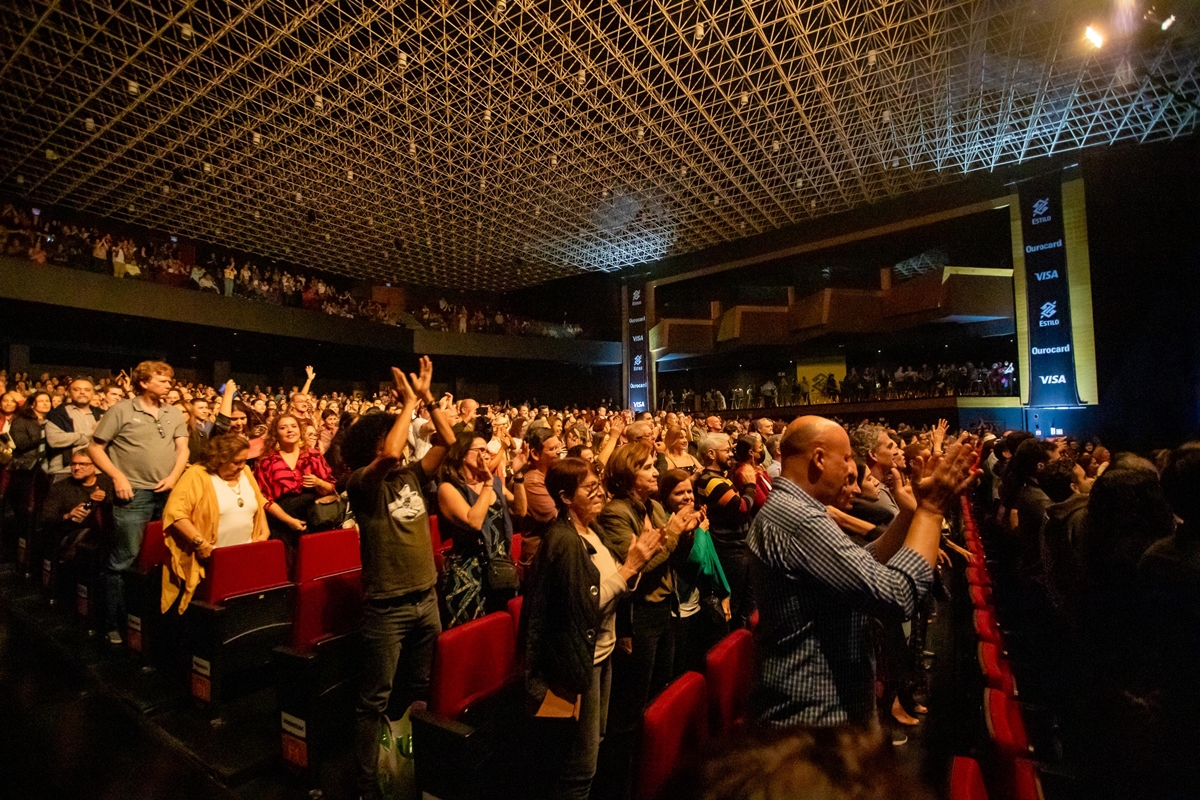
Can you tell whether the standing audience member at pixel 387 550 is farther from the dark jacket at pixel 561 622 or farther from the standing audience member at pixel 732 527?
the standing audience member at pixel 732 527

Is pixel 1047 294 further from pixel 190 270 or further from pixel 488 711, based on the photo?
pixel 190 270

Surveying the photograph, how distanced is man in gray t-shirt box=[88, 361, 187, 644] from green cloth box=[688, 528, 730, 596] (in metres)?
2.91

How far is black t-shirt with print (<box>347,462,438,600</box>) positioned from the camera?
83.7 inches

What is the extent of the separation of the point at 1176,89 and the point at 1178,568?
41.9ft

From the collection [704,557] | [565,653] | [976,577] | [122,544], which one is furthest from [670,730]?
[122,544]

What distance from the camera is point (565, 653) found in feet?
5.66

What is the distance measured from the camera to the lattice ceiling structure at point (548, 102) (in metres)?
8.80

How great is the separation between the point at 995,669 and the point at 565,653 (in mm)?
1383

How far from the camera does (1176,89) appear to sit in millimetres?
9594

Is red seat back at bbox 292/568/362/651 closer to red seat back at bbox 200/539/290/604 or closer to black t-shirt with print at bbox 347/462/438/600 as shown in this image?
black t-shirt with print at bbox 347/462/438/600

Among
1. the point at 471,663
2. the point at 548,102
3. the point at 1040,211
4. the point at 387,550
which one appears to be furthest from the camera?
the point at 1040,211

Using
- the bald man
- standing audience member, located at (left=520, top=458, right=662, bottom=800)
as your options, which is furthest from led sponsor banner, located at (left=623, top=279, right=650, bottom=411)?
the bald man

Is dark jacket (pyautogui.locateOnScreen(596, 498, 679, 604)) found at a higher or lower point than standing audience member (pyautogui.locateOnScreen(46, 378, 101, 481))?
lower

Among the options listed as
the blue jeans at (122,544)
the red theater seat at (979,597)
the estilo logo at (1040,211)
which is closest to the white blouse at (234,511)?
the blue jeans at (122,544)
